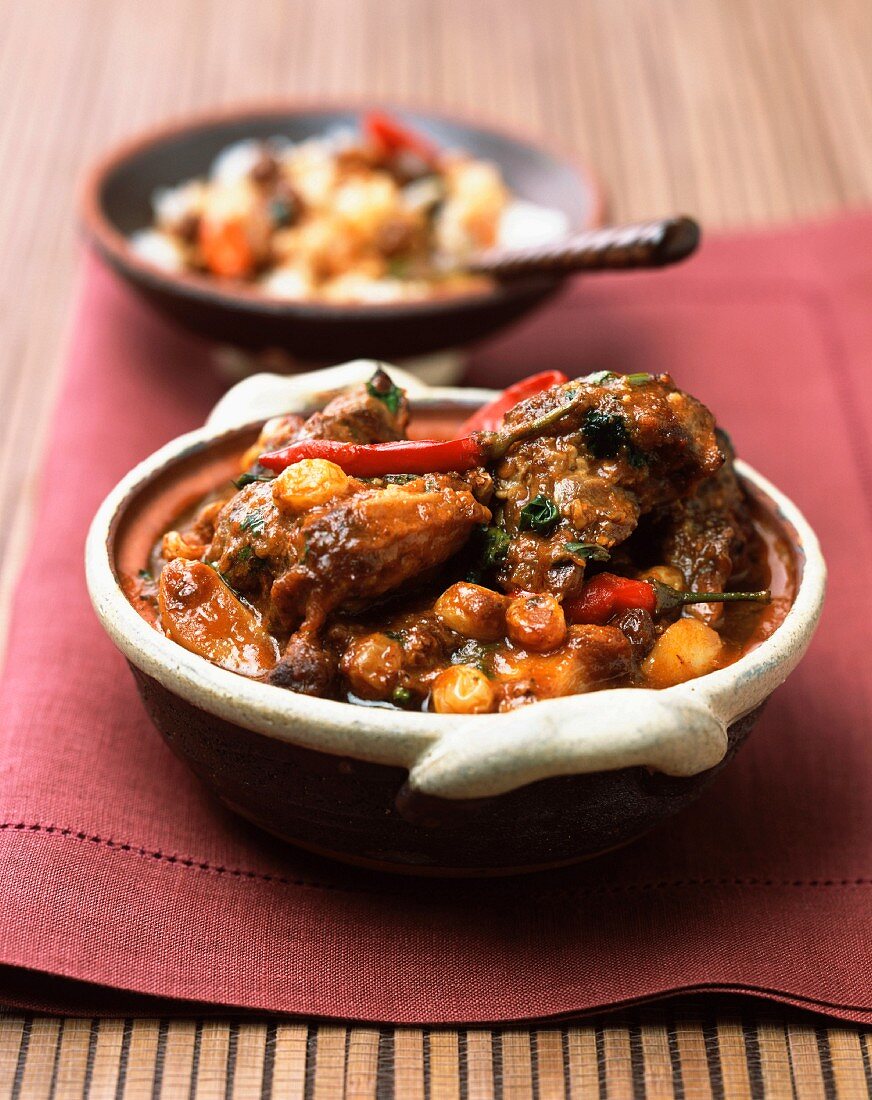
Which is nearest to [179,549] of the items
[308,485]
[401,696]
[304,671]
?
[308,485]

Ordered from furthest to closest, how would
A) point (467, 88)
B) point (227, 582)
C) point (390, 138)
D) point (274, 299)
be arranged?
point (467, 88)
point (390, 138)
point (274, 299)
point (227, 582)

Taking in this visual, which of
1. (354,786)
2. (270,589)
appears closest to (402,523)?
(270,589)

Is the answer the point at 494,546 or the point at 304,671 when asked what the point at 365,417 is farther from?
the point at 304,671

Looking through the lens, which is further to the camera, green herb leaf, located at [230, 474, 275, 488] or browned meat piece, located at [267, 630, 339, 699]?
green herb leaf, located at [230, 474, 275, 488]

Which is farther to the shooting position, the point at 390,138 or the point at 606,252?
the point at 390,138

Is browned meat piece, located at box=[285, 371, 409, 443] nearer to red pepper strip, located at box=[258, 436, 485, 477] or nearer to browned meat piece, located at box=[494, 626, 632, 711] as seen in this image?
red pepper strip, located at box=[258, 436, 485, 477]

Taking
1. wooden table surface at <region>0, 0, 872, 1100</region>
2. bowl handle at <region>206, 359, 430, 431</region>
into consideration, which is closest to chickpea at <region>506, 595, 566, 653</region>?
bowl handle at <region>206, 359, 430, 431</region>
